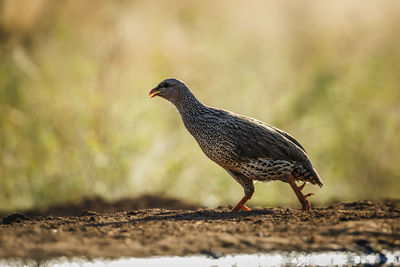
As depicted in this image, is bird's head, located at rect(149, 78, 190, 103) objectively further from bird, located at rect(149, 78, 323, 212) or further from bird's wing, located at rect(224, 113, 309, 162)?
bird's wing, located at rect(224, 113, 309, 162)

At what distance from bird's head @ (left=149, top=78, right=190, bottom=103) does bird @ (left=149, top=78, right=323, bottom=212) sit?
330 millimetres

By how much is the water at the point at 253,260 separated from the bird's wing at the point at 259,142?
2127mm

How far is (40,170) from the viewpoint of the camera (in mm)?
7387

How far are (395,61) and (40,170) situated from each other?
5.88 meters

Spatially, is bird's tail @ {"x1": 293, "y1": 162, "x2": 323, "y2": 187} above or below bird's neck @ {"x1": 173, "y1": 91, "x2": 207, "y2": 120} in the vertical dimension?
below

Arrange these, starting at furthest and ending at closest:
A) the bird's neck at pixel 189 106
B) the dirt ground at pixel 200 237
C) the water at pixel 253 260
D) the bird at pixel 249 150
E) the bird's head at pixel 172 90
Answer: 1. the bird's head at pixel 172 90
2. the bird's neck at pixel 189 106
3. the bird at pixel 249 150
4. the dirt ground at pixel 200 237
5. the water at pixel 253 260

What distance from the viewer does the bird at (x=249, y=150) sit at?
4.80m

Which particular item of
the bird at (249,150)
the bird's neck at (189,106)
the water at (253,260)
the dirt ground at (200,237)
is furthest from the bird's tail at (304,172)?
the water at (253,260)

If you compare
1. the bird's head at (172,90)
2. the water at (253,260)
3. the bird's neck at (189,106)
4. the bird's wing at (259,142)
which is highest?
the bird's head at (172,90)

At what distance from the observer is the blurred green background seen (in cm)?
735

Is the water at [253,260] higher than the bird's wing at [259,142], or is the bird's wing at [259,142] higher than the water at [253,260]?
the bird's wing at [259,142]

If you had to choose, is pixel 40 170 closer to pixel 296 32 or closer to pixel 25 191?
pixel 25 191

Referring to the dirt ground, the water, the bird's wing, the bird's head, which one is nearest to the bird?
the bird's wing

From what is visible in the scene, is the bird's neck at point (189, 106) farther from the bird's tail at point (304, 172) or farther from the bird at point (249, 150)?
the bird's tail at point (304, 172)
